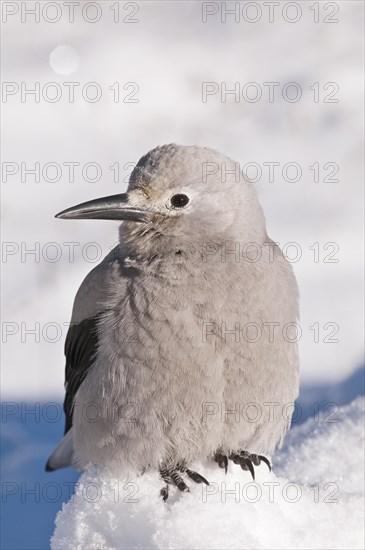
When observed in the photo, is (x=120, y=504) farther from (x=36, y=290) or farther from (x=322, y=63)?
(x=322, y=63)

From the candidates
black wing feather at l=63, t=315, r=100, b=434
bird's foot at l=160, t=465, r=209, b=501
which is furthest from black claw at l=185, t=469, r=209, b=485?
black wing feather at l=63, t=315, r=100, b=434

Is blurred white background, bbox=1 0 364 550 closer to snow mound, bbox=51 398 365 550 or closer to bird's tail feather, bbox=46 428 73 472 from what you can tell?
bird's tail feather, bbox=46 428 73 472

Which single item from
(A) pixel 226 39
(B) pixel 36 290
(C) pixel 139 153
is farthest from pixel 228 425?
(A) pixel 226 39

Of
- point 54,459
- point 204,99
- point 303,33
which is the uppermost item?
point 303,33

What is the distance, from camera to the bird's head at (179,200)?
3248 mm

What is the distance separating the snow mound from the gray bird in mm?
103

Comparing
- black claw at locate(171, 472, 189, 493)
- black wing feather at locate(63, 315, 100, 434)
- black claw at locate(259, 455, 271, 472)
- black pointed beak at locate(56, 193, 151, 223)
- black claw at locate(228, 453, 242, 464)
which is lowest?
black claw at locate(171, 472, 189, 493)

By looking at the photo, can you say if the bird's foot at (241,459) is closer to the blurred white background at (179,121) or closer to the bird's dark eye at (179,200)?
the bird's dark eye at (179,200)

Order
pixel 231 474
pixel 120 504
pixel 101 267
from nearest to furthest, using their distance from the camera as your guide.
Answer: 1. pixel 120 504
2. pixel 231 474
3. pixel 101 267

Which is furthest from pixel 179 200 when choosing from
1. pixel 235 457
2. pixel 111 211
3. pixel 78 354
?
pixel 235 457

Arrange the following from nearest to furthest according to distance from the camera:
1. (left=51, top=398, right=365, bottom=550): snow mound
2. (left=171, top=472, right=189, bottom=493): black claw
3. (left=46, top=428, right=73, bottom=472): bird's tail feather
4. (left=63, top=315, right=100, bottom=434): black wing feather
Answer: (left=51, top=398, right=365, bottom=550): snow mound → (left=171, top=472, right=189, bottom=493): black claw → (left=63, top=315, right=100, bottom=434): black wing feather → (left=46, top=428, right=73, bottom=472): bird's tail feather

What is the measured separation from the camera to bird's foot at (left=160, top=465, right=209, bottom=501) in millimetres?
3140

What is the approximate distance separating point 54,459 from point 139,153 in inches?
110

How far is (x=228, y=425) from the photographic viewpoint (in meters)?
3.32
